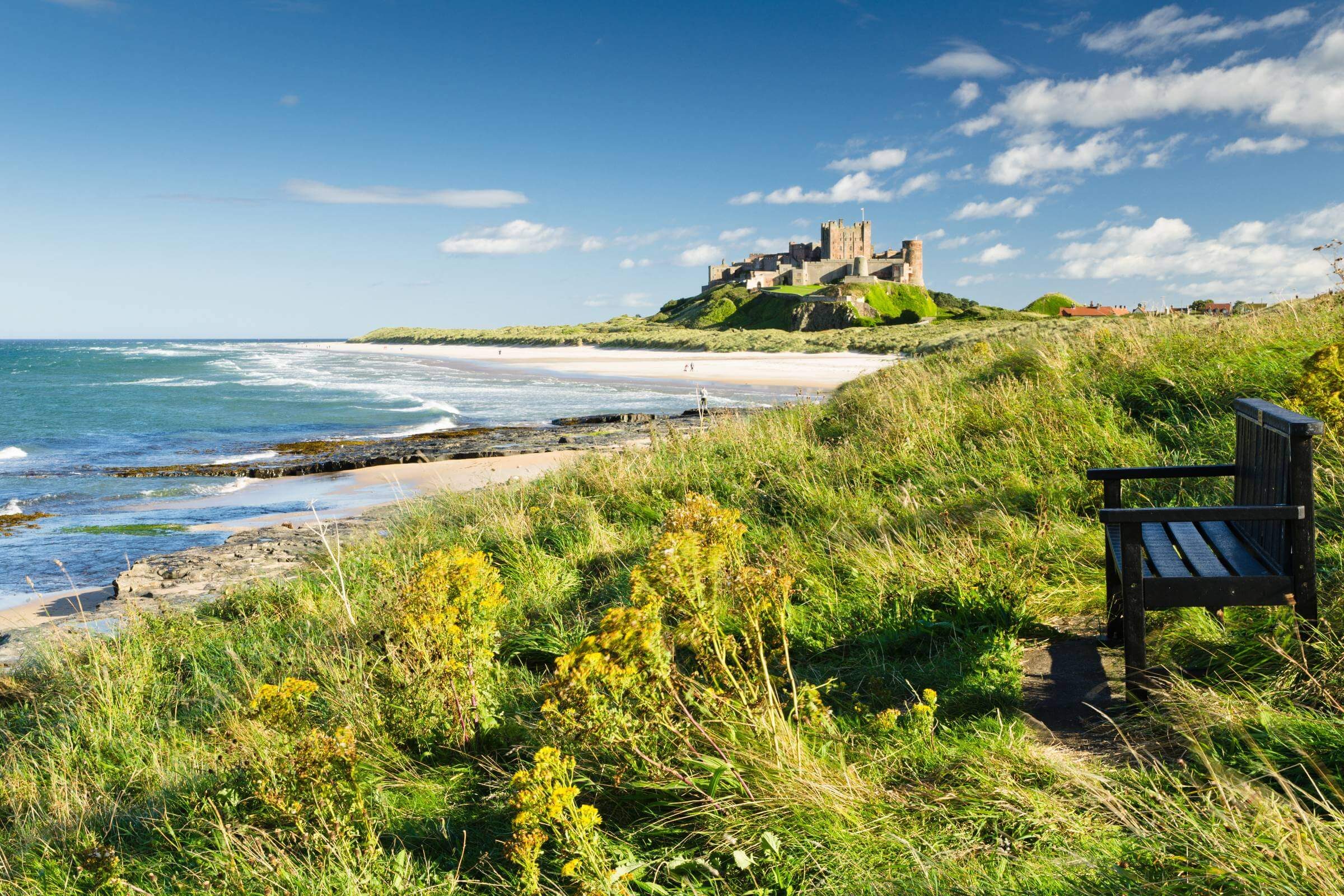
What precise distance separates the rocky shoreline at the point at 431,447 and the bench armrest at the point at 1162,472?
1280 cm

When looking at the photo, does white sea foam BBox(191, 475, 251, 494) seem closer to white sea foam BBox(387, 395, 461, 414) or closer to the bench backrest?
white sea foam BBox(387, 395, 461, 414)

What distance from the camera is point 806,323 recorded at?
3125 inches

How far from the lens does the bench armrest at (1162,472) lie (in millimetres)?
4090

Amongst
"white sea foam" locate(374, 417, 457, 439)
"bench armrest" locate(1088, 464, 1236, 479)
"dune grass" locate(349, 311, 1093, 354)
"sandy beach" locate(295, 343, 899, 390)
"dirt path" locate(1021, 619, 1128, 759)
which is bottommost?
"white sea foam" locate(374, 417, 457, 439)

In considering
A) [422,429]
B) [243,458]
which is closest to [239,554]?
[243,458]

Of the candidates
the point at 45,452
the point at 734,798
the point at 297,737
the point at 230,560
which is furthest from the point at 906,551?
the point at 45,452

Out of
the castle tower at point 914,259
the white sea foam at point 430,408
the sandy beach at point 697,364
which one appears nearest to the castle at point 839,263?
the castle tower at point 914,259

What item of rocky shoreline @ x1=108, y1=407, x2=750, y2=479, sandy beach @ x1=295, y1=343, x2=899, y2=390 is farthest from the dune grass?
rocky shoreline @ x1=108, y1=407, x2=750, y2=479

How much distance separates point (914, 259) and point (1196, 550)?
10242 centimetres

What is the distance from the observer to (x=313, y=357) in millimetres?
92500

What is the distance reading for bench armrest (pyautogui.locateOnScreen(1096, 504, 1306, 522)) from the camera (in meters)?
3.18

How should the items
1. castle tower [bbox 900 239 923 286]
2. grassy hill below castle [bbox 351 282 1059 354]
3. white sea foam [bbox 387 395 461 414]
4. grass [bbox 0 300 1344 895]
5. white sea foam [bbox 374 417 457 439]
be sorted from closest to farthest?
grass [bbox 0 300 1344 895], white sea foam [bbox 374 417 457 439], white sea foam [bbox 387 395 461 414], grassy hill below castle [bbox 351 282 1059 354], castle tower [bbox 900 239 923 286]

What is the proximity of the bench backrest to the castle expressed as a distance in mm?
93288

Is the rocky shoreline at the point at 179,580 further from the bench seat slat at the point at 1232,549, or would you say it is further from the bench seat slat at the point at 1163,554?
the bench seat slat at the point at 1232,549
